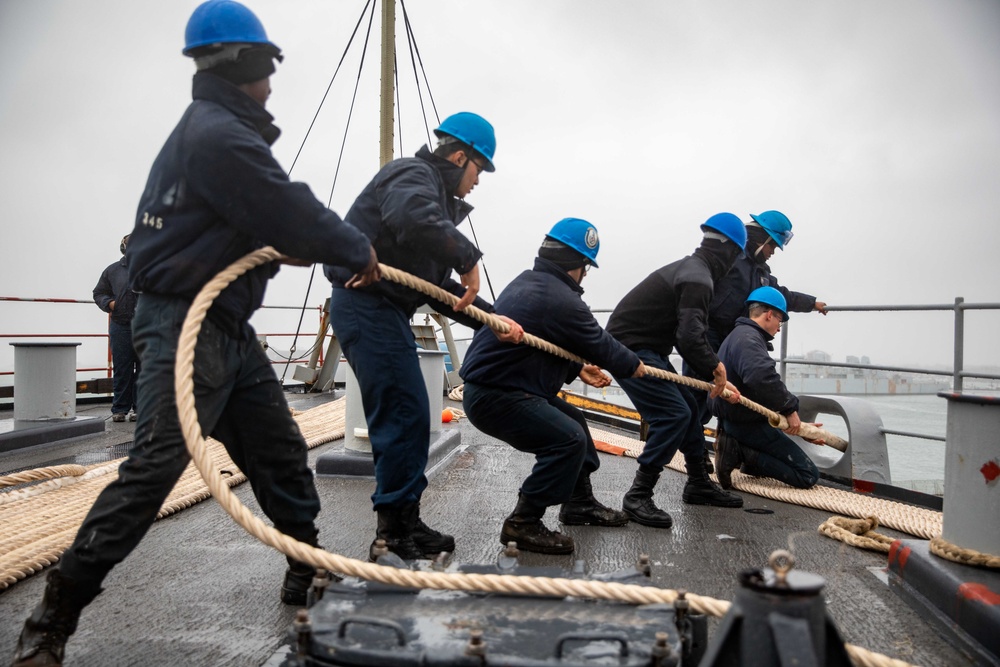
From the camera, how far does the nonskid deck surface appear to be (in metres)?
2.31

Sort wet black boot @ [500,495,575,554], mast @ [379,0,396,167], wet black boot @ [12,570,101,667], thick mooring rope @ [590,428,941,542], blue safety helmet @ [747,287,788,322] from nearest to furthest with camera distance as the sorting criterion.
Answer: wet black boot @ [12,570,101,667] → wet black boot @ [500,495,575,554] → thick mooring rope @ [590,428,941,542] → blue safety helmet @ [747,287,788,322] → mast @ [379,0,396,167]

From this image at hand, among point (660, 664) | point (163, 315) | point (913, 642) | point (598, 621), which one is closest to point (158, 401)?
point (163, 315)

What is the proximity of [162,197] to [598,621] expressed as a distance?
1.61 metres

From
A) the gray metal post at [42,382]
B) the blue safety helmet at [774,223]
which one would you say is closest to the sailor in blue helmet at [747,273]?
the blue safety helmet at [774,223]

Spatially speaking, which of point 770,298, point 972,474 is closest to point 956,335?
point 770,298

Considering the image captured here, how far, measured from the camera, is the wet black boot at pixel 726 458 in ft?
16.8

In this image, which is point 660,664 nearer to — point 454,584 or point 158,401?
point 454,584

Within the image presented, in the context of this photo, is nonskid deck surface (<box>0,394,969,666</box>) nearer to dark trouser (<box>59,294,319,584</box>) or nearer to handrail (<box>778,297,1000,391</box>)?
dark trouser (<box>59,294,319,584</box>)

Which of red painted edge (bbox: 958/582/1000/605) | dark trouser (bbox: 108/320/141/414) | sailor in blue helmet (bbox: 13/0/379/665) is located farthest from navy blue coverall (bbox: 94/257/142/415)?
red painted edge (bbox: 958/582/1000/605)

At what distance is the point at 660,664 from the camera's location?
59.9 inches

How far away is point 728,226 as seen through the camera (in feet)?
14.5

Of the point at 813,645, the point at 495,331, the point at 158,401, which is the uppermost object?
the point at 495,331

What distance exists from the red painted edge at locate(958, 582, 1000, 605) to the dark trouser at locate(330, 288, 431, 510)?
1899 mm

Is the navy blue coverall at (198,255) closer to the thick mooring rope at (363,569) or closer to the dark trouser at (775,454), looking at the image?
the thick mooring rope at (363,569)
